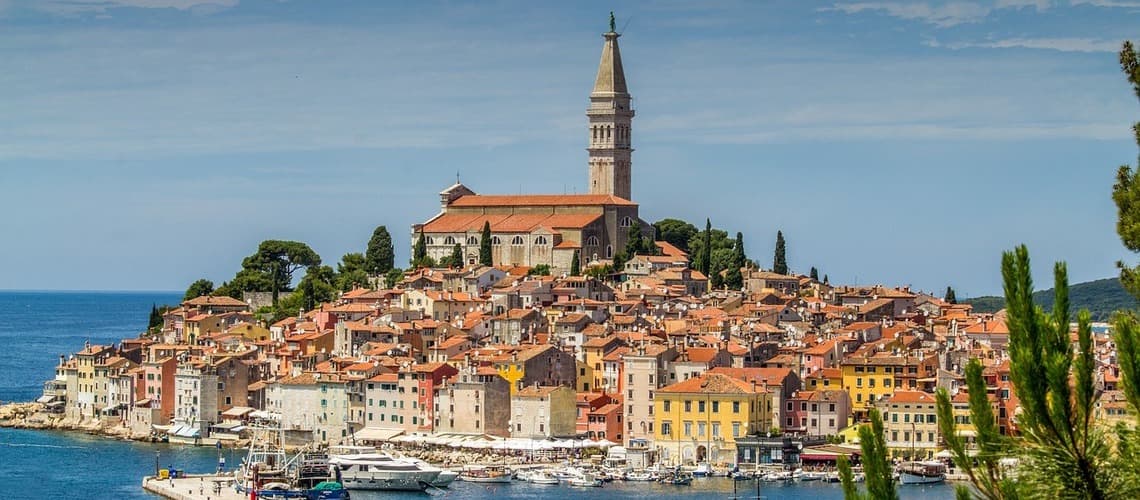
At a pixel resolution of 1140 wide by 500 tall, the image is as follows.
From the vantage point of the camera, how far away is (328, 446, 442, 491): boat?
1328 inches

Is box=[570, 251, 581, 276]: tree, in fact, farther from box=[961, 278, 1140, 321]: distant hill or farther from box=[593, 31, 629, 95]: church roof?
box=[961, 278, 1140, 321]: distant hill

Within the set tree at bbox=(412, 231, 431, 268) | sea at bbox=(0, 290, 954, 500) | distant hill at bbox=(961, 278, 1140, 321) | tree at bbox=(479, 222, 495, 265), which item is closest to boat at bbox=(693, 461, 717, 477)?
sea at bbox=(0, 290, 954, 500)

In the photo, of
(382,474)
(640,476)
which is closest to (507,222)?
(640,476)

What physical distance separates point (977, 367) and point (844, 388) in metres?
33.0

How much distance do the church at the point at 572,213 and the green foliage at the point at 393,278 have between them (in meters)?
2.33

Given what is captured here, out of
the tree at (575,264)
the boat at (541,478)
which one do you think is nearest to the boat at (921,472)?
the boat at (541,478)

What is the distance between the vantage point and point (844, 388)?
126 feet

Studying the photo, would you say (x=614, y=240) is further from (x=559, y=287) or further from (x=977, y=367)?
(x=977, y=367)

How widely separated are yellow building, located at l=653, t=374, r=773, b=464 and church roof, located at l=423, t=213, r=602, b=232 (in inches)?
765

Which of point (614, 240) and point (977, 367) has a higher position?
point (614, 240)

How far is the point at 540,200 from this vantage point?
193 ft

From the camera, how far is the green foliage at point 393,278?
179ft

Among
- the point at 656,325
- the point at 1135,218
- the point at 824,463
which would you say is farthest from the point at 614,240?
the point at 1135,218

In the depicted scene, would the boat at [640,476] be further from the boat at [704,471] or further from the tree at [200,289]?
the tree at [200,289]
